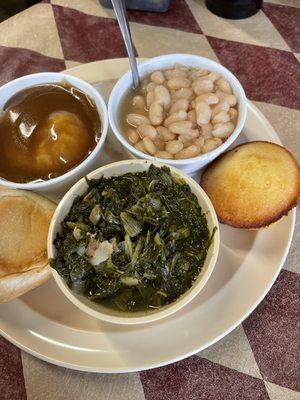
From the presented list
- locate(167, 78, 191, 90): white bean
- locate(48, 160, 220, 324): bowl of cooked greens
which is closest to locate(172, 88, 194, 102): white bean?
locate(167, 78, 191, 90): white bean

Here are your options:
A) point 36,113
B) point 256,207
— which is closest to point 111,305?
point 256,207

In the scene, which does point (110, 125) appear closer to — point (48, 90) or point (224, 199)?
point (48, 90)

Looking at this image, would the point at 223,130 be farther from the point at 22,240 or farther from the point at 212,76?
the point at 22,240

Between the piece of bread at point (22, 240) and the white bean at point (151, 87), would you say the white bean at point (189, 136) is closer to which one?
the white bean at point (151, 87)

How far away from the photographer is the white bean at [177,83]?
165 cm

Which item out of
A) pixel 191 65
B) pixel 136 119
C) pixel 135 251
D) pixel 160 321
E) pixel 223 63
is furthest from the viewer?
pixel 223 63

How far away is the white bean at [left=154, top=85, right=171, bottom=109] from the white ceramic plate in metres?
0.56

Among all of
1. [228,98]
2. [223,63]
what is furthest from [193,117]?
[223,63]

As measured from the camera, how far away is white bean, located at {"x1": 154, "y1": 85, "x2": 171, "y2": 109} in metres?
1.61

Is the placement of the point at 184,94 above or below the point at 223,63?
above

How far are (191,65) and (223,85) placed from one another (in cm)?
18

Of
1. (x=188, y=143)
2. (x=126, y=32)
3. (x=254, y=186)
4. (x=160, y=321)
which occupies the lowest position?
(x=160, y=321)

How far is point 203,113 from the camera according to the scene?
1558 millimetres

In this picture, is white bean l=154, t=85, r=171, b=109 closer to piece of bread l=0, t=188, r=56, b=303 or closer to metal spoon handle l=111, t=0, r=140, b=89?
metal spoon handle l=111, t=0, r=140, b=89
